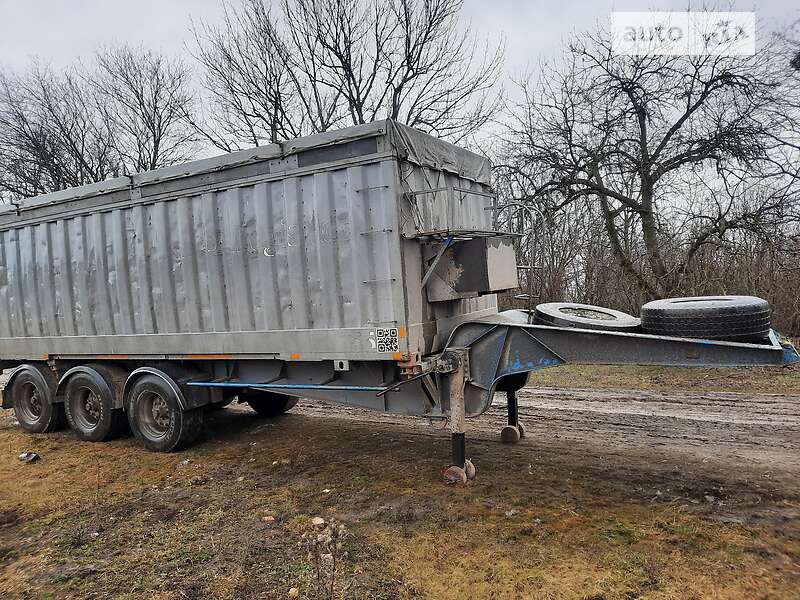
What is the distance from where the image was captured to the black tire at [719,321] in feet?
13.8

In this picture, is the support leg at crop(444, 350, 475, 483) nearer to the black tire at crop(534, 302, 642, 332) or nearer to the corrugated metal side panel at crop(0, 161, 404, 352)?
the corrugated metal side panel at crop(0, 161, 404, 352)

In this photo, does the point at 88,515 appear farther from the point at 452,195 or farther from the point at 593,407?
the point at 593,407

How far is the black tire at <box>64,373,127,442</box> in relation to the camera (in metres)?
6.86

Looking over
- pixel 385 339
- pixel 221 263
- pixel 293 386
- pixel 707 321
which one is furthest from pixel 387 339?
pixel 707 321

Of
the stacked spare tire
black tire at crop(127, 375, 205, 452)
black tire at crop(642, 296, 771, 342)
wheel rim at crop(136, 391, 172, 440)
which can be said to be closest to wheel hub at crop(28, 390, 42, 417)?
black tire at crop(127, 375, 205, 452)

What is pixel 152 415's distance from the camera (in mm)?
6676

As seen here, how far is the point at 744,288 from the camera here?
12.6m

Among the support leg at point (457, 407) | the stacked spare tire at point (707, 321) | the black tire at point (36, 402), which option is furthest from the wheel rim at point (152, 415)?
the stacked spare tire at point (707, 321)

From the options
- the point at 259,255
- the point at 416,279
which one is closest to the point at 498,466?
the point at 416,279

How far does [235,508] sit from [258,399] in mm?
3292

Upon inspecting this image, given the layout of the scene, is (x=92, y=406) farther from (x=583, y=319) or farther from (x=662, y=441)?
(x=662, y=441)

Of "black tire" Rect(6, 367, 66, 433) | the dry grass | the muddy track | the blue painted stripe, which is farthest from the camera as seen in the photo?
the dry grass

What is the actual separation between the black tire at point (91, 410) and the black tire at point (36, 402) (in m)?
0.33

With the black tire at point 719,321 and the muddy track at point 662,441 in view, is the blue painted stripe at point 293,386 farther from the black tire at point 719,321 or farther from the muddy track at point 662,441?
the black tire at point 719,321
